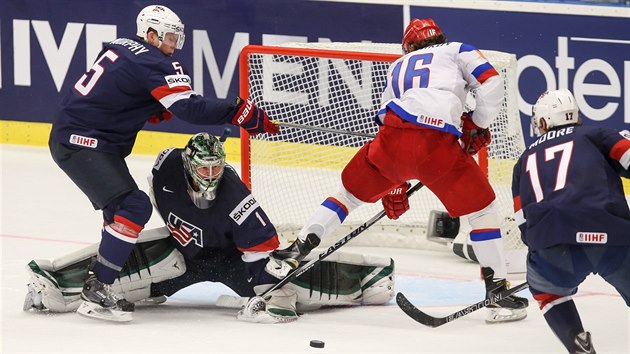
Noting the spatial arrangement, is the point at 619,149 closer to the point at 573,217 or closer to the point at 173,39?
the point at 573,217

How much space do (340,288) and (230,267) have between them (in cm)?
48

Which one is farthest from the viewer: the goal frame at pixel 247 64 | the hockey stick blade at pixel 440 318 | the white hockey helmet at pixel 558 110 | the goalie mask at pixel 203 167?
the goal frame at pixel 247 64

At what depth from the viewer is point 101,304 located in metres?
6.12

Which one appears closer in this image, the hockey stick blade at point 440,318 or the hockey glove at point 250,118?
the hockey stick blade at point 440,318

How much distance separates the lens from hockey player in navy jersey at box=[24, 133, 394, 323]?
6180mm

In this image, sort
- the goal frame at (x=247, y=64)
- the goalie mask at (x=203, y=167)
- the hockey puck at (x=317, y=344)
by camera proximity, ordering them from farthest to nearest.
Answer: the goal frame at (x=247, y=64), the goalie mask at (x=203, y=167), the hockey puck at (x=317, y=344)

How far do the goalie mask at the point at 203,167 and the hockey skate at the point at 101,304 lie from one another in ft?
1.68

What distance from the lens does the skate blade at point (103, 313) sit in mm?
6102

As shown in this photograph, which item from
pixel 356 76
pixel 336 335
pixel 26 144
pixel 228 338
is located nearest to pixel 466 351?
pixel 336 335

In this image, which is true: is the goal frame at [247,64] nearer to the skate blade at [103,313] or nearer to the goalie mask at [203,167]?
the goalie mask at [203,167]

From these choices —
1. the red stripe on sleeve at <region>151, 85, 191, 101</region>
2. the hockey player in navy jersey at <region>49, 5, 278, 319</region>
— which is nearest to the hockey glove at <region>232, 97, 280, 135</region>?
the hockey player in navy jersey at <region>49, 5, 278, 319</region>

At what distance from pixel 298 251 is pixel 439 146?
74cm

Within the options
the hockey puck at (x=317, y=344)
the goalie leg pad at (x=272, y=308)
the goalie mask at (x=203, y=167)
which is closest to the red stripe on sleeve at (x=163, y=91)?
the goalie mask at (x=203, y=167)

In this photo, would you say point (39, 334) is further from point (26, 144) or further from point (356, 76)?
point (26, 144)
